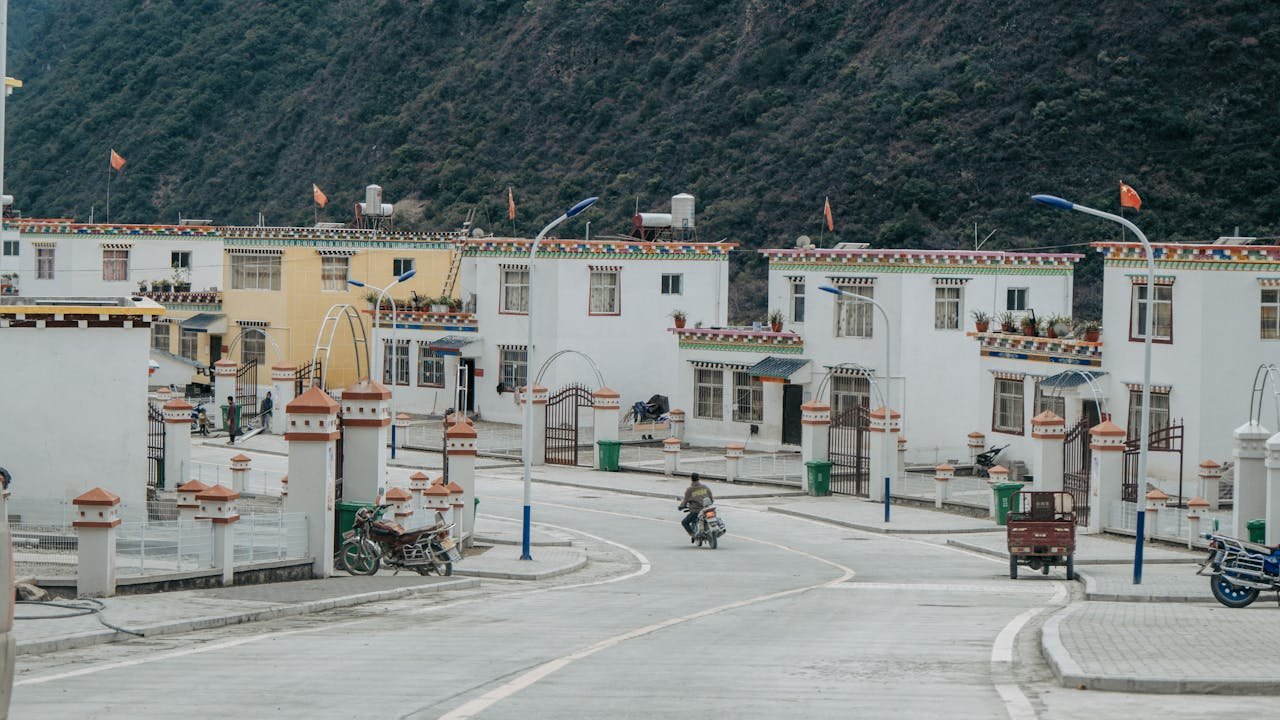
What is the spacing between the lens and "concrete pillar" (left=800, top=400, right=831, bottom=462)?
1809 inches

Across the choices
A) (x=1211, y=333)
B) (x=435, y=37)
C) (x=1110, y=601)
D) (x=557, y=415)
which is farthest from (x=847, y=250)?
(x=435, y=37)

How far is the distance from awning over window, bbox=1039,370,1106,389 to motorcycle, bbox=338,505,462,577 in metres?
21.1

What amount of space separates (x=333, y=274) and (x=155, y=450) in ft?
99.6

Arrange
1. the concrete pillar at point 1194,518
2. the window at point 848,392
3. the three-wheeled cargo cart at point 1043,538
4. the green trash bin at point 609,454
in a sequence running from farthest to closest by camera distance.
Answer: the window at point 848,392, the green trash bin at point 609,454, the concrete pillar at point 1194,518, the three-wheeled cargo cart at point 1043,538

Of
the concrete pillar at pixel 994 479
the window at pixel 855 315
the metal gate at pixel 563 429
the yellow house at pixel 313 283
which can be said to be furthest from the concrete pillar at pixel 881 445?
the yellow house at pixel 313 283

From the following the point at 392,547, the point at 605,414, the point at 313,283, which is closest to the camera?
the point at 392,547

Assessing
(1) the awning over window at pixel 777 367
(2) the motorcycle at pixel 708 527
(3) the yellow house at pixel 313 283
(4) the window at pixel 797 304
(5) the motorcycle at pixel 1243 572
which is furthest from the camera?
(3) the yellow house at pixel 313 283

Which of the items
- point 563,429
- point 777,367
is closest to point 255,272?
point 563,429

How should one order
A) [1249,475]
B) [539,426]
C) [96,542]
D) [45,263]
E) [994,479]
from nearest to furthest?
[96,542], [1249,475], [994,479], [539,426], [45,263]

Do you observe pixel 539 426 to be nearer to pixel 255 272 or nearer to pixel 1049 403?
pixel 1049 403

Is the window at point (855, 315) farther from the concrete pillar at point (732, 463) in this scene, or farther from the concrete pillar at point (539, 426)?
the concrete pillar at point (539, 426)

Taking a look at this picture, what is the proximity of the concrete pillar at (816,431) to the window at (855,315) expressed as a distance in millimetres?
6676

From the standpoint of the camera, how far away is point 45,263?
75.6 metres

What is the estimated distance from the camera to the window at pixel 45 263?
75.4 metres
